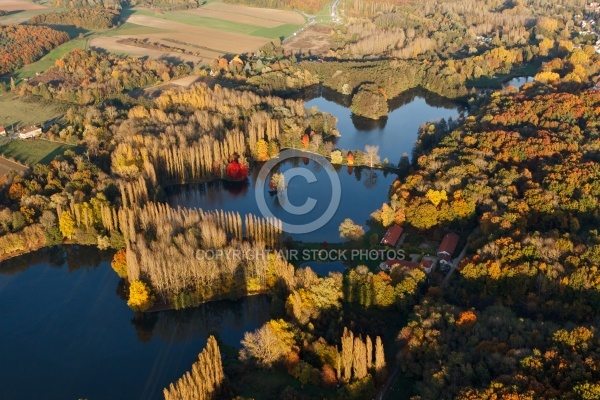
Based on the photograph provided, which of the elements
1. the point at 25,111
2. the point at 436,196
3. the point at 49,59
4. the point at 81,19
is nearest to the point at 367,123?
the point at 436,196

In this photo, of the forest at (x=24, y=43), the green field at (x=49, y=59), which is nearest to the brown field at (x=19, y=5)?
the forest at (x=24, y=43)

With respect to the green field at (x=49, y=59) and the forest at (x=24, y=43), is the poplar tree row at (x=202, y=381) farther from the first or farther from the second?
the forest at (x=24, y=43)

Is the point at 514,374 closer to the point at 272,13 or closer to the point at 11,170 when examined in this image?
the point at 11,170

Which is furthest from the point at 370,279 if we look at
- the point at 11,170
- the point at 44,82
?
the point at 44,82

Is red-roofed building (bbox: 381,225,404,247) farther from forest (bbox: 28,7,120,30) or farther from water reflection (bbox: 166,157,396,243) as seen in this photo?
forest (bbox: 28,7,120,30)

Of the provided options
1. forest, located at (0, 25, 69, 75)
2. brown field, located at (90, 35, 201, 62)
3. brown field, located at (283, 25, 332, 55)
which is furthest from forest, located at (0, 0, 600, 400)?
brown field, located at (283, 25, 332, 55)
